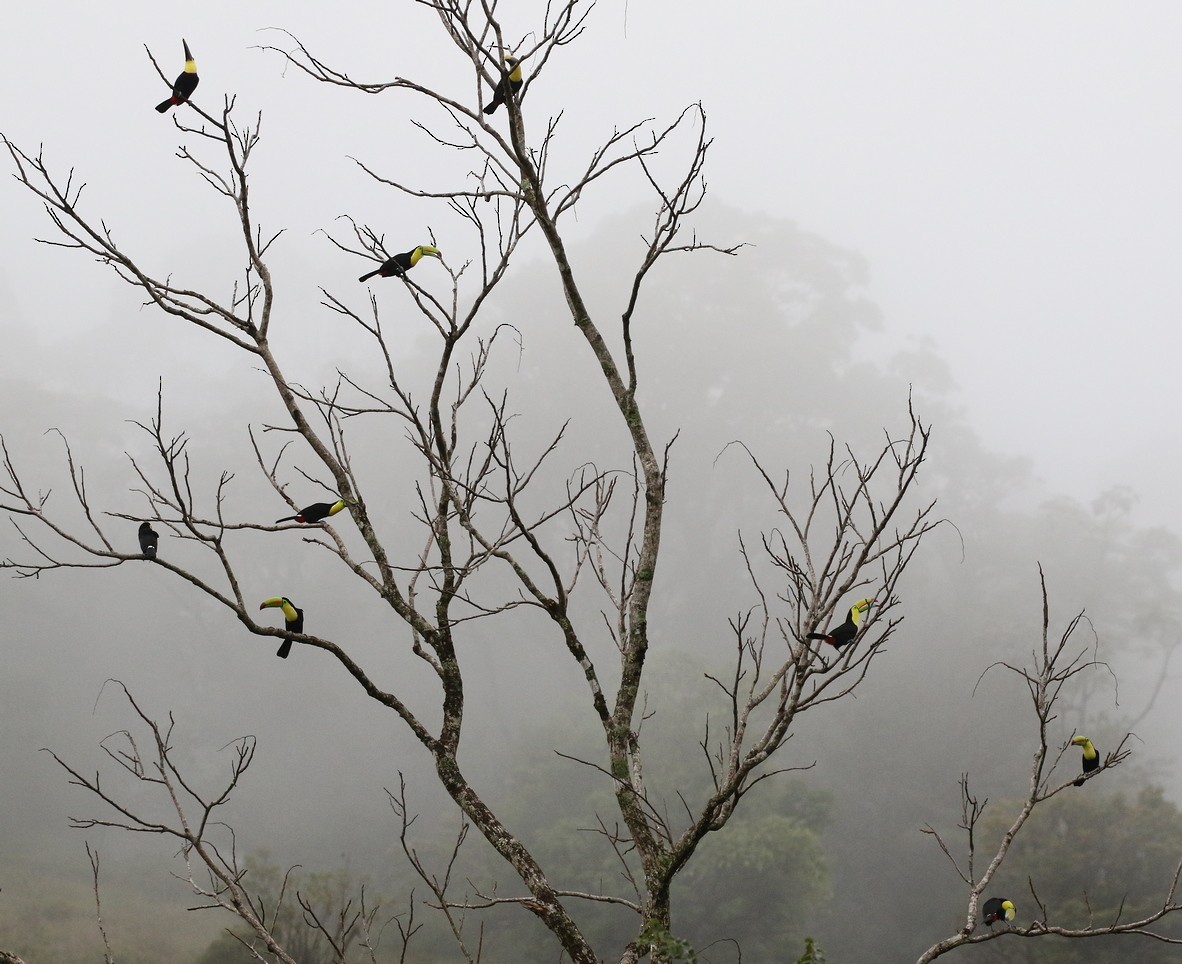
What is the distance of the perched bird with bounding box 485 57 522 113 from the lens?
6.70ft

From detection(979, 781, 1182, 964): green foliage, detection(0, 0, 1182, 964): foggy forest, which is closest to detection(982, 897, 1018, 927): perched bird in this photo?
detection(0, 0, 1182, 964): foggy forest

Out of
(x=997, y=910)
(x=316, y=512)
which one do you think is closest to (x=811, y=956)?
(x=997, y=910)

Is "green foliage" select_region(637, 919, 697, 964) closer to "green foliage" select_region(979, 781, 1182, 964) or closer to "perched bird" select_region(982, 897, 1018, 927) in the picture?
"perched bird" select_region(982, 897, 1018, 927)

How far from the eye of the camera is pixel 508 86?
6.72 ft

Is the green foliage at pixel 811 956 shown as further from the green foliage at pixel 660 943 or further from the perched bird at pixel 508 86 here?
the perched bird at pixel 508 86

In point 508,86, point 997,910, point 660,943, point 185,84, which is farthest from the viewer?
point 997,910

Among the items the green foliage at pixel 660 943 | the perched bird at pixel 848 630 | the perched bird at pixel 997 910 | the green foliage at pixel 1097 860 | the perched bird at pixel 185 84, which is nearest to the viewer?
the green foliage at pixel 660 943

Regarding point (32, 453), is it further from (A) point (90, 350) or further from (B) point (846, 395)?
(B) point (846, 395)

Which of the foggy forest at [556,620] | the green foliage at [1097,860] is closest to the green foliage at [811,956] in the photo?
the foggy forest at [556,620]

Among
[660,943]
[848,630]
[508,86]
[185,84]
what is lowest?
[660,943]

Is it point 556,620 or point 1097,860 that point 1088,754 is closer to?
point 556,620

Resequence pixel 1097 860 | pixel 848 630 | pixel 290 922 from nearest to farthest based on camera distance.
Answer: pixel 848 630
pixel 290 922
pixel 1097 860

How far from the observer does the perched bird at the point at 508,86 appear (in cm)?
204

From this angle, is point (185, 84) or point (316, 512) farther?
point (185, 84)
